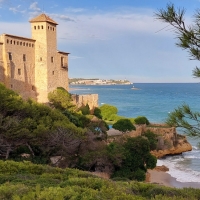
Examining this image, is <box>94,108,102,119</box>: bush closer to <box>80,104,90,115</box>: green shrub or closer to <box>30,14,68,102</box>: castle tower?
<box>80,104,90,115</box>: green shrub

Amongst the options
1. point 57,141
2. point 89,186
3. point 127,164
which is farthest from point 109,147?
point 89,186

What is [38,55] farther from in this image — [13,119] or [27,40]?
[13,119]

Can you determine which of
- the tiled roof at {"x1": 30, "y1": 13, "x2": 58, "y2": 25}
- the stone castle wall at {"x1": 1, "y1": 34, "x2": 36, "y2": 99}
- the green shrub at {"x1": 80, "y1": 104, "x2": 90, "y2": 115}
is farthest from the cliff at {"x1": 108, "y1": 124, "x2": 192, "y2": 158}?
the tiled roof at {"x1": 30, "y1": 13, "x2": 58, "y2": 25}

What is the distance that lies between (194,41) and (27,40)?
25.1 meters

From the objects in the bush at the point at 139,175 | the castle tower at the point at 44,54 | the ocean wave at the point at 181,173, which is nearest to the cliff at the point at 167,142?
the ocean wave at the point at 181,173

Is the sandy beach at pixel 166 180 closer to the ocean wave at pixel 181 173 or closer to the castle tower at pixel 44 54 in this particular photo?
the ocean wave at pixel 181 173

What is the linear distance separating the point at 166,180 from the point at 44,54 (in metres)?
17.9

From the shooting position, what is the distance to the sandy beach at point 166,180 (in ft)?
54.3

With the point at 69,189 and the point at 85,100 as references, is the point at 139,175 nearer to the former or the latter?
the point at 69,189

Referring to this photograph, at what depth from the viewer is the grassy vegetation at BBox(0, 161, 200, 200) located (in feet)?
17.2

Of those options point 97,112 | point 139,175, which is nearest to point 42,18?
point 97,112

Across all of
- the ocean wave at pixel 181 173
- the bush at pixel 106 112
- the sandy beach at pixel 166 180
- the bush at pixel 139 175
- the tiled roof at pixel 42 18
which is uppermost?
the tiled roof at pixel 42 18

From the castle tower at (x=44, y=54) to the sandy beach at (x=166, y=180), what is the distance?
49.1ft

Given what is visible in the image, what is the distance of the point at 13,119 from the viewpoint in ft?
43.6
